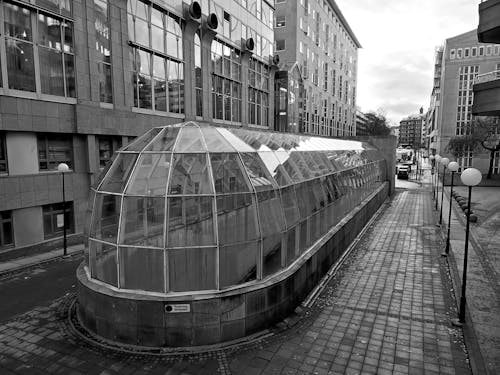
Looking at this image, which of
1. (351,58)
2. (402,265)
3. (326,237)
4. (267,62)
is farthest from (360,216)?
(351,58)

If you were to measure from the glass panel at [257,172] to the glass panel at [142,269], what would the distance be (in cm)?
315

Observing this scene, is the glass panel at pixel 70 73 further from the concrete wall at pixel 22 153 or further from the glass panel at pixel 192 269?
the glass panel at pixel 192 269

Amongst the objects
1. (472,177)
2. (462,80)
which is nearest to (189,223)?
(472,177)

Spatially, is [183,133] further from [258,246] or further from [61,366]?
[61,366]

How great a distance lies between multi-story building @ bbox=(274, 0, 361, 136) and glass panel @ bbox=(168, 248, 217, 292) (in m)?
34.7

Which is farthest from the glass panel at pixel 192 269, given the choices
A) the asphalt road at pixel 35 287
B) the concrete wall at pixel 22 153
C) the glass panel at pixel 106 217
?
the concrete wall at pixel 22 153

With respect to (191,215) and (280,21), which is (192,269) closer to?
(191,215)

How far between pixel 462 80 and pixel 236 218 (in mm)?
62570

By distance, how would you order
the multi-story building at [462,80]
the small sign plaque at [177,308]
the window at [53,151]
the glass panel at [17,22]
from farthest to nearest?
the multi-story building at [462,80]
the window at [53,151]
the glass panel at [17,22]
the small sign plaque at [177,308]

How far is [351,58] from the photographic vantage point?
86.4 metres

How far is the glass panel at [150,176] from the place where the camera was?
9.16 meters

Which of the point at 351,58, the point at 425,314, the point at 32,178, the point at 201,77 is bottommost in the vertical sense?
the point at 425,314

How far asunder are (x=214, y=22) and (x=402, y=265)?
21.8m

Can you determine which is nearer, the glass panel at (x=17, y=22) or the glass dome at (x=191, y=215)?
the glass dome at (x=191, y=215)
